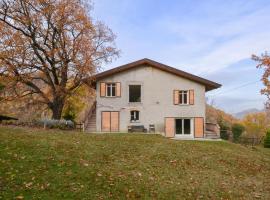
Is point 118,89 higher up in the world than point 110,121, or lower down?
higher up

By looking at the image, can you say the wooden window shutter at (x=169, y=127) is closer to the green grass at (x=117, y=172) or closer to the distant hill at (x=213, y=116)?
the green grass at (x=117, y=172)

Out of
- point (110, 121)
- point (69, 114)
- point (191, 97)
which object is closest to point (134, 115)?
point (110, 121)

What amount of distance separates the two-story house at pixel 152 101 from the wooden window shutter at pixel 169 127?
4.1 inches

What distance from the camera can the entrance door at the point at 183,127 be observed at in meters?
34.2

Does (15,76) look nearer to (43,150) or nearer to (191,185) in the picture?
(43,150)

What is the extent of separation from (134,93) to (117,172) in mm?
22699

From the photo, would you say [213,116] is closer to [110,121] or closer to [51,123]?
[110,121]

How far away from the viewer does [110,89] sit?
34.4m

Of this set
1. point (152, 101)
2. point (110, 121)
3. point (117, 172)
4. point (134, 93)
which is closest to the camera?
point (117, 172)

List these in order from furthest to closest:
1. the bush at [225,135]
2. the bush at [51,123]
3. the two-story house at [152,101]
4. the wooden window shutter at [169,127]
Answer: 1. the bush at [225,135]
2. the two-story house at [152,101]
3. the wooden window shutter at [169,127]
4. the bush at [51,123]

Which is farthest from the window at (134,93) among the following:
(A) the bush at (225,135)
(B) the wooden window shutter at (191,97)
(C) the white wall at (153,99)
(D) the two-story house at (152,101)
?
(A) the bush at (225,135)

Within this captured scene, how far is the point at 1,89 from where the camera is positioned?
3189 centimetres

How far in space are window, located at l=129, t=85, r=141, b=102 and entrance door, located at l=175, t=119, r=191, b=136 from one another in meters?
4.89

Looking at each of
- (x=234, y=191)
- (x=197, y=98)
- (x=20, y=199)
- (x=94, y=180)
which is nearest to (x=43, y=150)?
(x=94, y=180)
